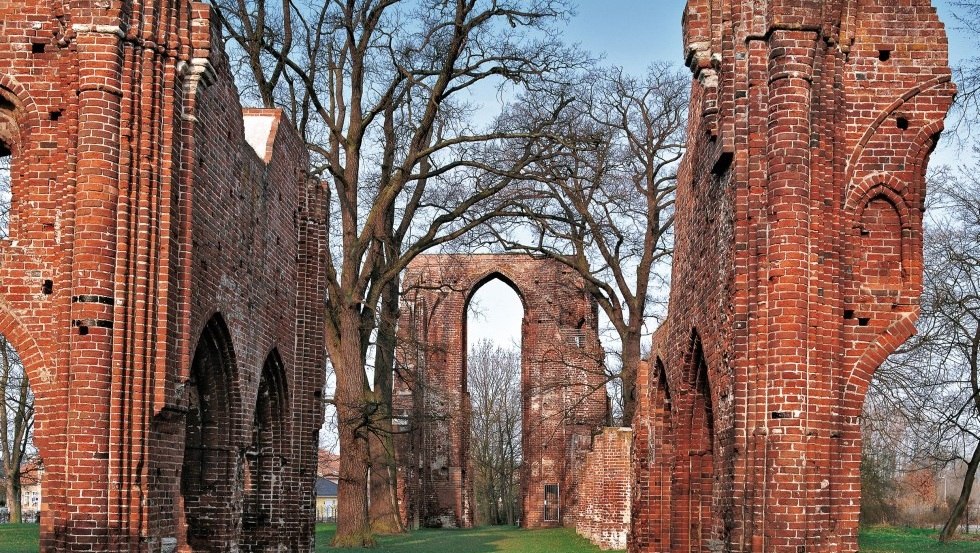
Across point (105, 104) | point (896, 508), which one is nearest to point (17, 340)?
point (105, 104)

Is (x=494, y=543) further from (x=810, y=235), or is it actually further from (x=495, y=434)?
(x=495, y=434)

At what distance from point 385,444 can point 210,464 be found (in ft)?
48.9

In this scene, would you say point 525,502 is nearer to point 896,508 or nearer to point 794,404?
point 896,508

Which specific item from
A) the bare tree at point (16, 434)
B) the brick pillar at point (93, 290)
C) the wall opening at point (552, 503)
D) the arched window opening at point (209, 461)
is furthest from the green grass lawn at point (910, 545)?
the bare tree at point (16, 434)

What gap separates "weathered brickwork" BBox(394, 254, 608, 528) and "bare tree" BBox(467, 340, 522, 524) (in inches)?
426

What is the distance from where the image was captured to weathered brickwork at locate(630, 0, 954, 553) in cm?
974

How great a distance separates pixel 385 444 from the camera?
28.3 metres

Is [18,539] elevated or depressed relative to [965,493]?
depressed

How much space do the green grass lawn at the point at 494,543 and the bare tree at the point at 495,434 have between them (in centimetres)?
1951

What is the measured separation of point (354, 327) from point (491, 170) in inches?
171

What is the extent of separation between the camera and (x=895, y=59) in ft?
34.4

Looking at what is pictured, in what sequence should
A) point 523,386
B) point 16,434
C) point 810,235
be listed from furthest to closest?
point 523,386 < point 16,434 < point 810,235

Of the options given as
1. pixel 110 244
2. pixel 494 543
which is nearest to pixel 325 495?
pixel 494 543

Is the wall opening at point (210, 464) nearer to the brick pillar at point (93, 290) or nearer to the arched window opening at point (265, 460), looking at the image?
the arched window opening at point (265, 460)
